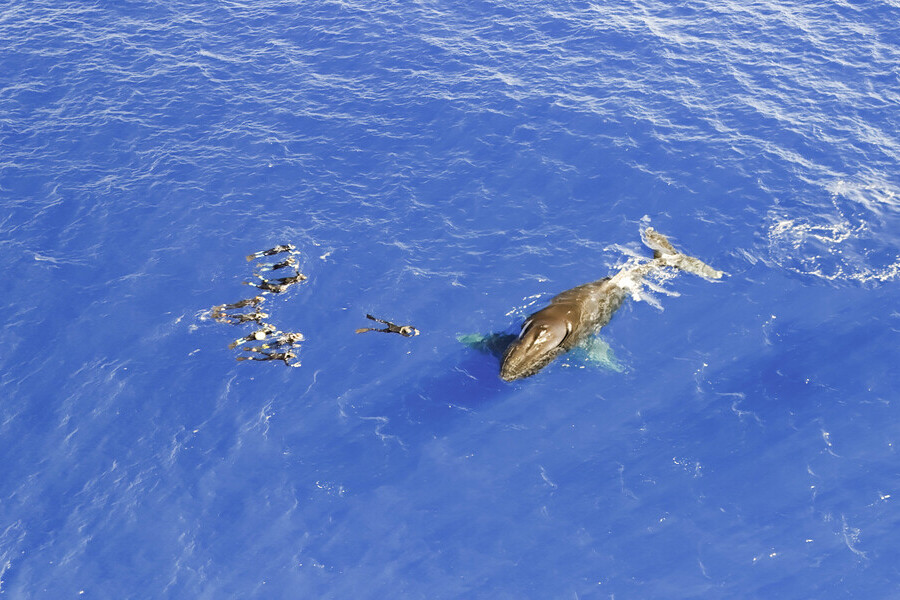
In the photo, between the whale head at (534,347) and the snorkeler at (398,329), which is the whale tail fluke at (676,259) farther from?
the snorkeler at (398,329)

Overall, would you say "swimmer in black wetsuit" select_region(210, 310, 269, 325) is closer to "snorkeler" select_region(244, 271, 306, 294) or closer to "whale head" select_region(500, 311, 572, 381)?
"snorkeler" select_region(244, 271, 306, 294)

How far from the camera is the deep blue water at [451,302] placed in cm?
4750

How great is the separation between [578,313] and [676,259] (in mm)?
10521

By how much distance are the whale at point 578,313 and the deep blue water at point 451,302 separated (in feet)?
3.77

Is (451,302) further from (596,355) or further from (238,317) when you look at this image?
(238,317)

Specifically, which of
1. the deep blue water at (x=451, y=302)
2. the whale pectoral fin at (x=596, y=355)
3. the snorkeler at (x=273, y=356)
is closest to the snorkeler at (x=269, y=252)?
the deep blue water at (x=451, y=302)

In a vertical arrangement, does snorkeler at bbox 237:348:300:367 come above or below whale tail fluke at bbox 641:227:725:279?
below

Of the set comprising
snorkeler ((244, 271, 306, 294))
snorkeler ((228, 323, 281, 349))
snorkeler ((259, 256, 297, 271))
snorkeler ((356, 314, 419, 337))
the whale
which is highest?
the whale

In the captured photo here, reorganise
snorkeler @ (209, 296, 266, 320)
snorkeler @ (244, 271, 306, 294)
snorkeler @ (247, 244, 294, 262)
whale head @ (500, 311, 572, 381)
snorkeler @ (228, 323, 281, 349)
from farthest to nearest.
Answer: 1. snorkeler @ (247, 244, 294, 262)
2. snorkeler @ (244, 271, 306, 294)
3. snorkeler @ (209, 296, 266, 320)
4. snorkeler @ (228, 323, 281, 349)
5. whale head @ (500, 311, 572, 381)

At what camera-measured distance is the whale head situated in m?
54.9

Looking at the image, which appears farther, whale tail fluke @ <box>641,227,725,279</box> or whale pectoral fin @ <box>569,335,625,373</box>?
whale tail fluke @ <box>641,227,725,279</box>

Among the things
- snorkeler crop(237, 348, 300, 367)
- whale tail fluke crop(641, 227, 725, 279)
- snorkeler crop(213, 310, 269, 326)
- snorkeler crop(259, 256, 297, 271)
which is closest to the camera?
snorkeler crop(237, 348, 300, 367)

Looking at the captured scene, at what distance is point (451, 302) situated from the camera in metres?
60.8

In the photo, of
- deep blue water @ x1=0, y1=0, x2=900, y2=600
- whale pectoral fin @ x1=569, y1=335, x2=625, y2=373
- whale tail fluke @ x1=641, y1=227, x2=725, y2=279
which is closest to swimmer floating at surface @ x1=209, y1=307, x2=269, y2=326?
deep blue water @ x1=0, y1=0, x2=900, y2=600
